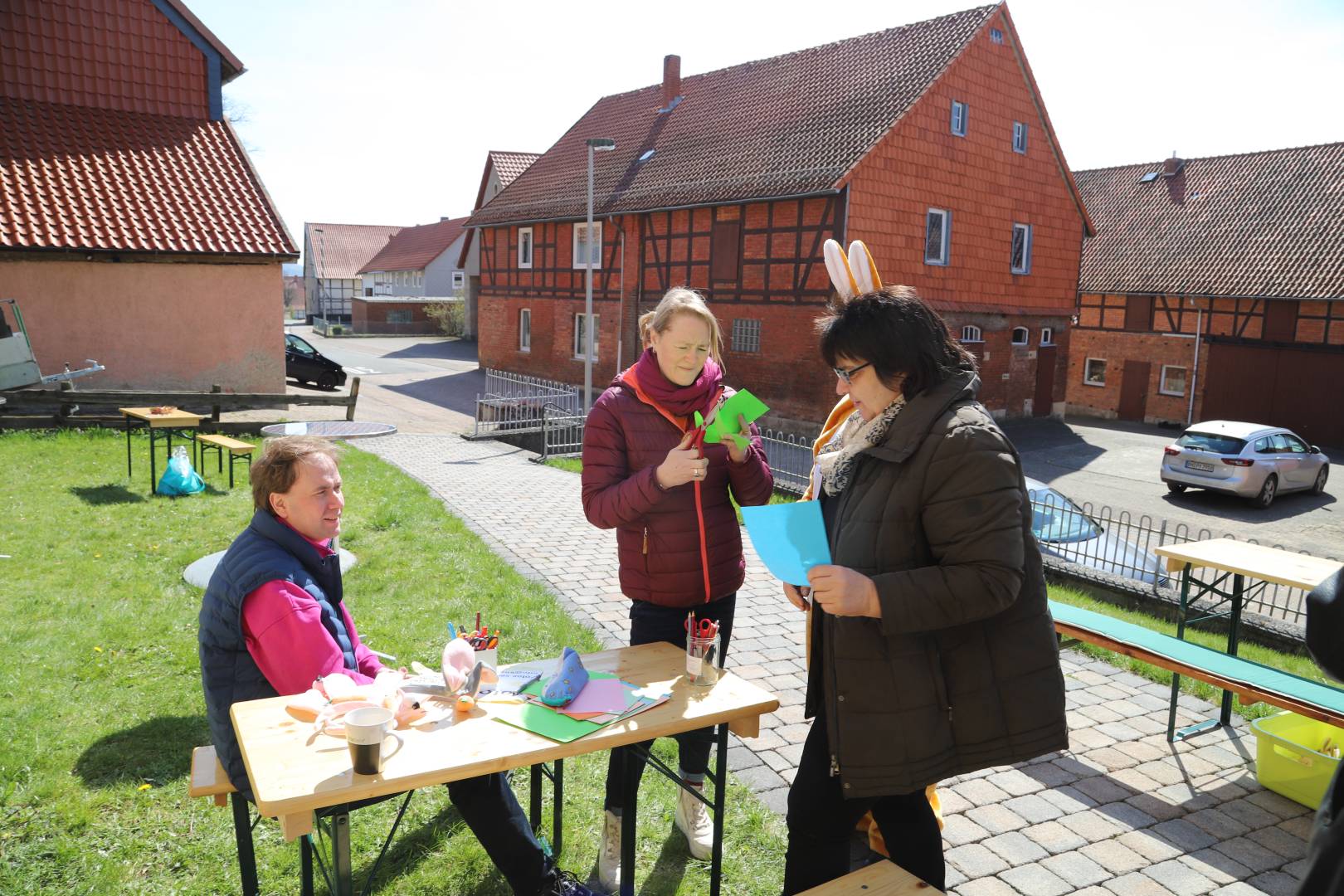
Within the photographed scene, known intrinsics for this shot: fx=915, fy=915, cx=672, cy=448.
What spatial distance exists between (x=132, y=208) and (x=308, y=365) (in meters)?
10.5

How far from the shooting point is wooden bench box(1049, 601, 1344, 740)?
412cm

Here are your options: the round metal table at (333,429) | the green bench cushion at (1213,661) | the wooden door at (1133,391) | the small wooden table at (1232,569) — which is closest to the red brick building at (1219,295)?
the wooden door at (1133,391)

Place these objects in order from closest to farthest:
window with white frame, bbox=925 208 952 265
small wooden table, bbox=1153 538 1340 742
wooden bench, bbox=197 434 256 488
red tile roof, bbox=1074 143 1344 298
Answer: small wooden table, bbox=1153 538 1340 742 < wooden bench, bbox=197 434 256 488 < window with white frame, bbox=925 208 952 265 < red tile roof, bbox=1074 143 1344 298

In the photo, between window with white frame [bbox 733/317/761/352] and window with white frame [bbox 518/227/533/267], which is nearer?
window with white frame [bbox 733/317/761/352]

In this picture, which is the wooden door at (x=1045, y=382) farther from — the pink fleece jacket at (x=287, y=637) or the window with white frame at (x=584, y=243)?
the pink fleece jacket at (x=287, y=637)

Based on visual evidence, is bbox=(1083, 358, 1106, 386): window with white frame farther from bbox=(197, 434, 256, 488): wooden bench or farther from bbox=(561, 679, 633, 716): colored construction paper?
bbox=(561, 679, 633, 716): colored construction paper

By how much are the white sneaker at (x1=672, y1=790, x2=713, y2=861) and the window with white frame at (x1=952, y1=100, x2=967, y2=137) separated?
864 inches

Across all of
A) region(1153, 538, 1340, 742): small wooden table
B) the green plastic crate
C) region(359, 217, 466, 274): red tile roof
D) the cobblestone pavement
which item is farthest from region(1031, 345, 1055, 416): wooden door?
region(359, 217, 466, 274): red tile roof

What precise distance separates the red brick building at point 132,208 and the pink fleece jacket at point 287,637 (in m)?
15.6

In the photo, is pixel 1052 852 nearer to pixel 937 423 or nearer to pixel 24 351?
pixel 937 423

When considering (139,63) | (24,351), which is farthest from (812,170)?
(24,351)

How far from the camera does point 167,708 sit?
4.94 meters

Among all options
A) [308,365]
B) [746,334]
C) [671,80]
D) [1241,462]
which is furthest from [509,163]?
[1241,462]

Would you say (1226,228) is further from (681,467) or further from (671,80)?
(681,467)
